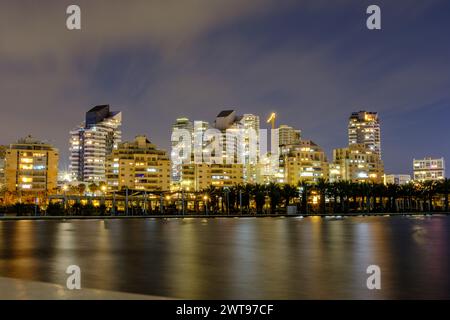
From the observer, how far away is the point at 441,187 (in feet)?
461

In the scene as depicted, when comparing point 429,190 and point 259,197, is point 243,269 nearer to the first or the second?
point 259,197

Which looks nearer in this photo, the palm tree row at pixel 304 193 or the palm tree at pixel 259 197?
the palm tree at pixel 259 197

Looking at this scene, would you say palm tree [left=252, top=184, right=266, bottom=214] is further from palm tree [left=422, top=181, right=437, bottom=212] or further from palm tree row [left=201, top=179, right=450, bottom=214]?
palm tree [left=422, top=181, right=437, bottom=212]

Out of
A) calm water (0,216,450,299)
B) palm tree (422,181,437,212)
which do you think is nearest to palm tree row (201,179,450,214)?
palm tree (422,181,437,212)

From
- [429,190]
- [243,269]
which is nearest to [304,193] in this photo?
[429,190]

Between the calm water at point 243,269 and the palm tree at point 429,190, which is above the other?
the palm tree at point 429,190

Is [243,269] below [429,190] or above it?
below

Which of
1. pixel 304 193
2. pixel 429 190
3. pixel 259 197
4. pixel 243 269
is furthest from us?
pixel 429 190

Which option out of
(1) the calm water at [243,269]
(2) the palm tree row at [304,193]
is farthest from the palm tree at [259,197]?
(1) the calm water at [243,269]

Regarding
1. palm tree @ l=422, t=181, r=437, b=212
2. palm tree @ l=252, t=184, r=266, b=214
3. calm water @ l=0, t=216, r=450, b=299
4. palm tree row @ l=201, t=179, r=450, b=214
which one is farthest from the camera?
palm tree @ l=422, t=181, r=437, b=212

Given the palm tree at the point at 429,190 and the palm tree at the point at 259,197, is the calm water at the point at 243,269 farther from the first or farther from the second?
the palm tree at the point at 429,190

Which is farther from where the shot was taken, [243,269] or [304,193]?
[304,193]
